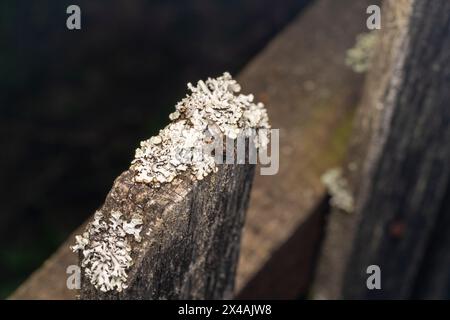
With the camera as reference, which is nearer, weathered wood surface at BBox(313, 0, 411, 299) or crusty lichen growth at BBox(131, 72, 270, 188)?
crusty lichen growth at BBox(131, 72, 270, 188)

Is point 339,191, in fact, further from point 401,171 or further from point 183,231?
point 183,231

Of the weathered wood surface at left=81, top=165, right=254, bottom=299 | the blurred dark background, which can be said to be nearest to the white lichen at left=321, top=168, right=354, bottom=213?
the weathered wood surface at left=81, top=165, right=254, bottom=299

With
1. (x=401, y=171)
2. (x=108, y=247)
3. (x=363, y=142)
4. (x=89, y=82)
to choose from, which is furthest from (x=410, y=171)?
(x=89, y=82)

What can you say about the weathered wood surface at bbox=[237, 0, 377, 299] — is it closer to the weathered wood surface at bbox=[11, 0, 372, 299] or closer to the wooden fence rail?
the weathered wood surface at bbox=[11, 0, 372, 299]

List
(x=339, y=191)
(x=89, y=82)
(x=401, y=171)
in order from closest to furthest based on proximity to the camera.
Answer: (x=401, y=171) → (x=339, y=191) → (x=89, y=82)

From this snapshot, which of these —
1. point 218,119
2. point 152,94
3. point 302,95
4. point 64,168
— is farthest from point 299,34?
point 218,119

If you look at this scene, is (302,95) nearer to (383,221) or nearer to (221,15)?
(383,221)

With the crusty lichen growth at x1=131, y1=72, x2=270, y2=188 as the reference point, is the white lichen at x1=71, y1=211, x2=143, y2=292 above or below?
below
